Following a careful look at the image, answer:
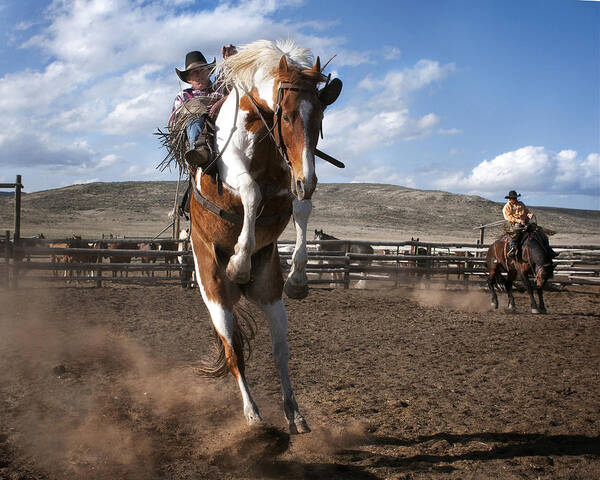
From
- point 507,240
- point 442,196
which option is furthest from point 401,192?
point 507,240

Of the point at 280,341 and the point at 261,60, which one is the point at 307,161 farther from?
the point at 280,341

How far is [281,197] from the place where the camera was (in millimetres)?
3547

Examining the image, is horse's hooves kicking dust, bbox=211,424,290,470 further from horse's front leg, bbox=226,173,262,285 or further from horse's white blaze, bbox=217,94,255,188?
horse's white blaze, bbox=217,94,255,188

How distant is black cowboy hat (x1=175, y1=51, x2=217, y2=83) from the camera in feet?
14.1

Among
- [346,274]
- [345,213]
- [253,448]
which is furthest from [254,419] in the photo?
[345,213]

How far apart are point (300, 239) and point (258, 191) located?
0.42 meters

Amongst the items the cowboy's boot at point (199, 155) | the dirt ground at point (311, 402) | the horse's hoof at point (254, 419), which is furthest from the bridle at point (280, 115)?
the dirt ground at point (311, 402)

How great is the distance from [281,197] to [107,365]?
335cm

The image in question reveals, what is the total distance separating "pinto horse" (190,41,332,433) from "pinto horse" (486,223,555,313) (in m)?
8.32

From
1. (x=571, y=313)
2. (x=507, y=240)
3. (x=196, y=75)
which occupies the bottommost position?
(x=571, y=313)

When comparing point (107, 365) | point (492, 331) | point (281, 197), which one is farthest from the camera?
point (492, 331)

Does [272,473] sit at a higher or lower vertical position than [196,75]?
lower

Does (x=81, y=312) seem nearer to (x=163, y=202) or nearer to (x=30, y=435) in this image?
(x=30, y=435)

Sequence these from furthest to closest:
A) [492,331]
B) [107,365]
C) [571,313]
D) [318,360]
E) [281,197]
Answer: [571,313], [492,331], [318,360], [107,365], [281,197]
